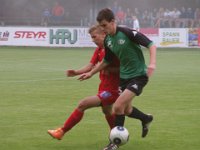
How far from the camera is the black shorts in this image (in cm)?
795

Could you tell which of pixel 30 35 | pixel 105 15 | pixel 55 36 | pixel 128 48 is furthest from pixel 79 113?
pixel 30 35

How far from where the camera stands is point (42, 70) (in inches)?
852

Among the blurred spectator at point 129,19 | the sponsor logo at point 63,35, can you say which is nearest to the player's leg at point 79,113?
the sponsor logo at point 63,35

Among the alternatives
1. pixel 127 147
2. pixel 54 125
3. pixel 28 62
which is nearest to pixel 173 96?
pixel 54 125

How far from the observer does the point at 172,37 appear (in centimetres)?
3475

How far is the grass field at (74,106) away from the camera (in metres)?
8.84

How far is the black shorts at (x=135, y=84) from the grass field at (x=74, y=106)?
0.92 meters

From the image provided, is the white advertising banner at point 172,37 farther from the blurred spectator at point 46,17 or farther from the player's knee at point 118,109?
the player's knee at point 118,109

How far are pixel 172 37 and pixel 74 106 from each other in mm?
22769

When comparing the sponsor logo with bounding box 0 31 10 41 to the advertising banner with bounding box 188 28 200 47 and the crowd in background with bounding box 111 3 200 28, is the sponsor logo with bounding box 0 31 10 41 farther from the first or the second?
the advertising banner with bounding box 188 28 200 47

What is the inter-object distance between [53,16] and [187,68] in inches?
801

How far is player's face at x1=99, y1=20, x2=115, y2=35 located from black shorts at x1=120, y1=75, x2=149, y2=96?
669 mm

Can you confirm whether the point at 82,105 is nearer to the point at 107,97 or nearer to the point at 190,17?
the point at 107,97

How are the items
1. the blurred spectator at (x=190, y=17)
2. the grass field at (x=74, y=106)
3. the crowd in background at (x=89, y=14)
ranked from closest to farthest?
the grass field at (x=74, y=106)
the blurred spectator at (x=190, y=17)
the crowd in background at (x=89, y=14)
